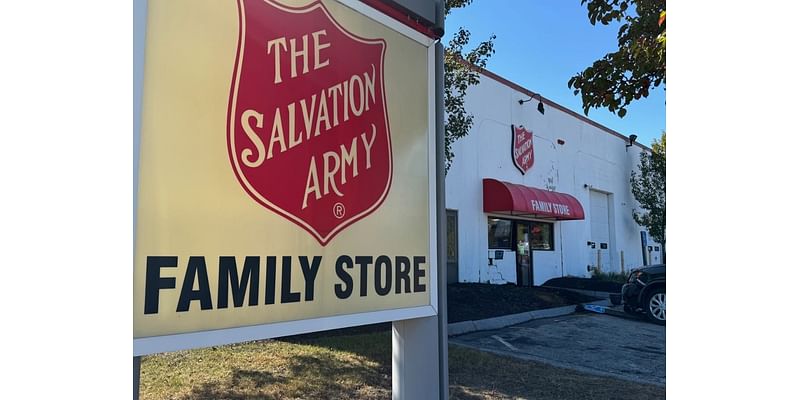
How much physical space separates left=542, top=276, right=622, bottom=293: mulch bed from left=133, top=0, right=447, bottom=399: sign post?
14719 millimetres

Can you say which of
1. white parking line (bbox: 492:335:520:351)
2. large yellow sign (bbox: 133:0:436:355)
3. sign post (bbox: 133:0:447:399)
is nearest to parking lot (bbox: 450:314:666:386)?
white parking line (bbox: 492:335:520:351)

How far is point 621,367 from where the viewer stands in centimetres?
711

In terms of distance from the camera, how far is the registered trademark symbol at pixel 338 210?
2.78 meters

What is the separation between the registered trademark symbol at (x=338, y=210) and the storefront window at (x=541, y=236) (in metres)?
16.1

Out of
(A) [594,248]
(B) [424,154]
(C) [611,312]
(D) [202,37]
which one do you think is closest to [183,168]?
(D) [202,37]

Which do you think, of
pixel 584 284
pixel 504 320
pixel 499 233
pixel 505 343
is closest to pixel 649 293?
pixel 504 320

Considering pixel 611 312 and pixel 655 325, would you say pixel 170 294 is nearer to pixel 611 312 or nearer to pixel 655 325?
pixel 655 325

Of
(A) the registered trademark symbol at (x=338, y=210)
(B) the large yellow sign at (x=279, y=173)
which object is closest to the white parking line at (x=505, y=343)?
(B) the large yellow sign at (x=279, y=173)

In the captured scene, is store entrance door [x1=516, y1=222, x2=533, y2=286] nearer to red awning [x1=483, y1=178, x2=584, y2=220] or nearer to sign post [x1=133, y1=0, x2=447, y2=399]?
red awning [x1=483, y1=178, x2=584, y2=220]

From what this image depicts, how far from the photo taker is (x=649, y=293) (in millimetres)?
11094

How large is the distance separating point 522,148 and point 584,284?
4.92 metres

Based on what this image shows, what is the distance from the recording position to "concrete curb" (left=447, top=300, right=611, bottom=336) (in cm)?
911

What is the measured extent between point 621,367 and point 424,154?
5283 millimetres

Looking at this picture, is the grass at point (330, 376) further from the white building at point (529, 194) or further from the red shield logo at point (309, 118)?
the white building at point (529, 194)
